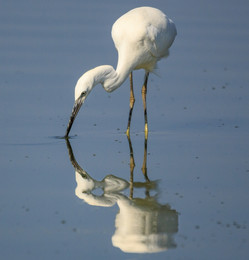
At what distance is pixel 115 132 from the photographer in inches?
419

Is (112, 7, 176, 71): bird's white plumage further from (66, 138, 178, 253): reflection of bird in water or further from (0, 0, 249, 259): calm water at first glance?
(66, 138, 178, 253): reflection of bird in water

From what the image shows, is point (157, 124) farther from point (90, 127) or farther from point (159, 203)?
point (159, 203)

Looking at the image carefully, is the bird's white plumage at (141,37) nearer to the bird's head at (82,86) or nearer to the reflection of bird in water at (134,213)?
the bird's head at (82,86)

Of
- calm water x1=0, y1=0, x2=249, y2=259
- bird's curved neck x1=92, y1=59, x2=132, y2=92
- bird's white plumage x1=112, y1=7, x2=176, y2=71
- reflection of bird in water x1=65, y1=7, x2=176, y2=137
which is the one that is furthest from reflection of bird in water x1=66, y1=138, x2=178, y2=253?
bird's white plumage x1=112, y1=7, x2=176, y2=71

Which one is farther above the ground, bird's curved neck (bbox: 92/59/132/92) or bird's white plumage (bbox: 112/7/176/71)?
bird's white plumage (bbox: 112/7/176/71)

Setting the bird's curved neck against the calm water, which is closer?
the calm water

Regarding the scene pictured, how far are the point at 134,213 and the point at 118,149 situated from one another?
2400mm

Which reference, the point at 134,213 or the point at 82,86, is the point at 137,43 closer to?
the point at 82,86

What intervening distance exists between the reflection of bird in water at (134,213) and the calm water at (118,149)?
15 mm

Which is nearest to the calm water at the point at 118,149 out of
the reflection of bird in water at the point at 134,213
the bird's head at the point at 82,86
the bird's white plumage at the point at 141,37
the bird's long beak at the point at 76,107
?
the reflection of bird in water at the point at 134,213

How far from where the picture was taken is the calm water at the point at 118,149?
7031 mm

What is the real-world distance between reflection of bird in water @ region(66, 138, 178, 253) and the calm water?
0.01m

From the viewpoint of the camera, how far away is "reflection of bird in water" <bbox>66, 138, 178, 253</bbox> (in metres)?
6.95

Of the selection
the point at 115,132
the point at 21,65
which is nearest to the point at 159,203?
the point at 115,132
